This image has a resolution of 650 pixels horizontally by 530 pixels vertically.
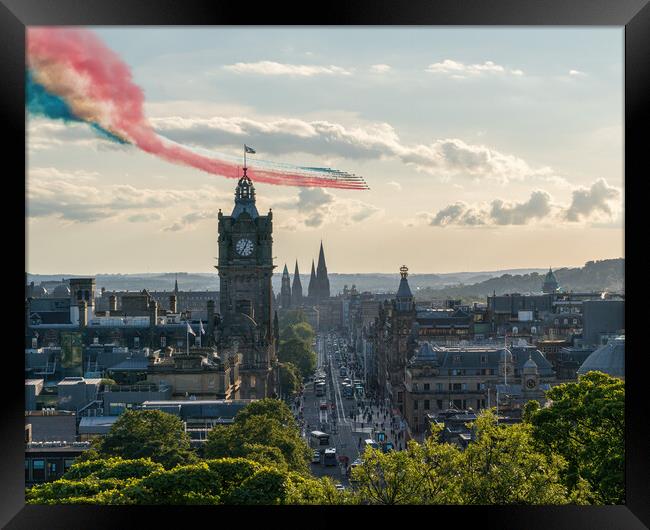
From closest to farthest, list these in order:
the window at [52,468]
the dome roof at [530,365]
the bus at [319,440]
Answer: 1. the window at [52,468]
2. the dome roof at [530,365]
3. the bus at [319,440]

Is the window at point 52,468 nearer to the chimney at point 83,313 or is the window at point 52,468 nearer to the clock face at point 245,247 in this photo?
the chimney at point 83,313

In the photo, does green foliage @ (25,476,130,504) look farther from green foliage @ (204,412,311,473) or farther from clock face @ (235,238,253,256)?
clock face @ (235,238,253,256)

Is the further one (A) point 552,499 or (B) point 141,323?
(B) point 141,323

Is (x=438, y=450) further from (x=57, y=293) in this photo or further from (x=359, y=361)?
(x=359, y=361)

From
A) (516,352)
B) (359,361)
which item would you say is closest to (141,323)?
(516,352)

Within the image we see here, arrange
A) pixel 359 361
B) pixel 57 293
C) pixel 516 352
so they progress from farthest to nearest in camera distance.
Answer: pixel 359 361 < pixel 57 293 < pixel 516 352

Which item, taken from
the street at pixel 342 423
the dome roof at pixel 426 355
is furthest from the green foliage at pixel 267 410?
the dome roof at pixel 426 355
